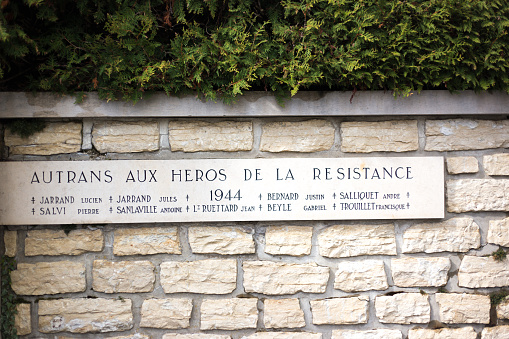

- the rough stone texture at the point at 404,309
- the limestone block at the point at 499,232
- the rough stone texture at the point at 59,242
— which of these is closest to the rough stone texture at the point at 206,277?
the rough stone texture at the point at 59,242

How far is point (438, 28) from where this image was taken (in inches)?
99.1

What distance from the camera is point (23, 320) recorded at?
8.62 ft

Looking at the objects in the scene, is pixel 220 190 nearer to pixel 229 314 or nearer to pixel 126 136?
pixel 126 136

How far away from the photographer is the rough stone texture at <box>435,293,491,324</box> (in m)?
2.70

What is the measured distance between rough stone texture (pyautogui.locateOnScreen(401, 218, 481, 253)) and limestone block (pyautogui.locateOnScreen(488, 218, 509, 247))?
0.10 m

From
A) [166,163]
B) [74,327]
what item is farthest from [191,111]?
[74,327]

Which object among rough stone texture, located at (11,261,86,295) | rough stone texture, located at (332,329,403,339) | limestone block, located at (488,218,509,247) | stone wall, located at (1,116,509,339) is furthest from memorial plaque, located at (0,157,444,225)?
rough stone texture, located at (332,329,403,339)

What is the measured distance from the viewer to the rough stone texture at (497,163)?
107 inches

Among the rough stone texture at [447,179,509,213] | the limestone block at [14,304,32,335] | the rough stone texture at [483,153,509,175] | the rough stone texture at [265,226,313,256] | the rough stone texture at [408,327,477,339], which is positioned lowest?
the rough stone texture at [408,327,477,339]

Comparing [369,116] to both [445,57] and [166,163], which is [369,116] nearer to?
[445,57]

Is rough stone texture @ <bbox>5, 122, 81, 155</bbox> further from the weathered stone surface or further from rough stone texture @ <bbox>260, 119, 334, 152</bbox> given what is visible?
the weathered stone surface

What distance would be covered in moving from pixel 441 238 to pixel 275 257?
3.72ft

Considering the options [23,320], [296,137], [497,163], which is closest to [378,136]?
[296,137]

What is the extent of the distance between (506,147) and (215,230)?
2.07m
